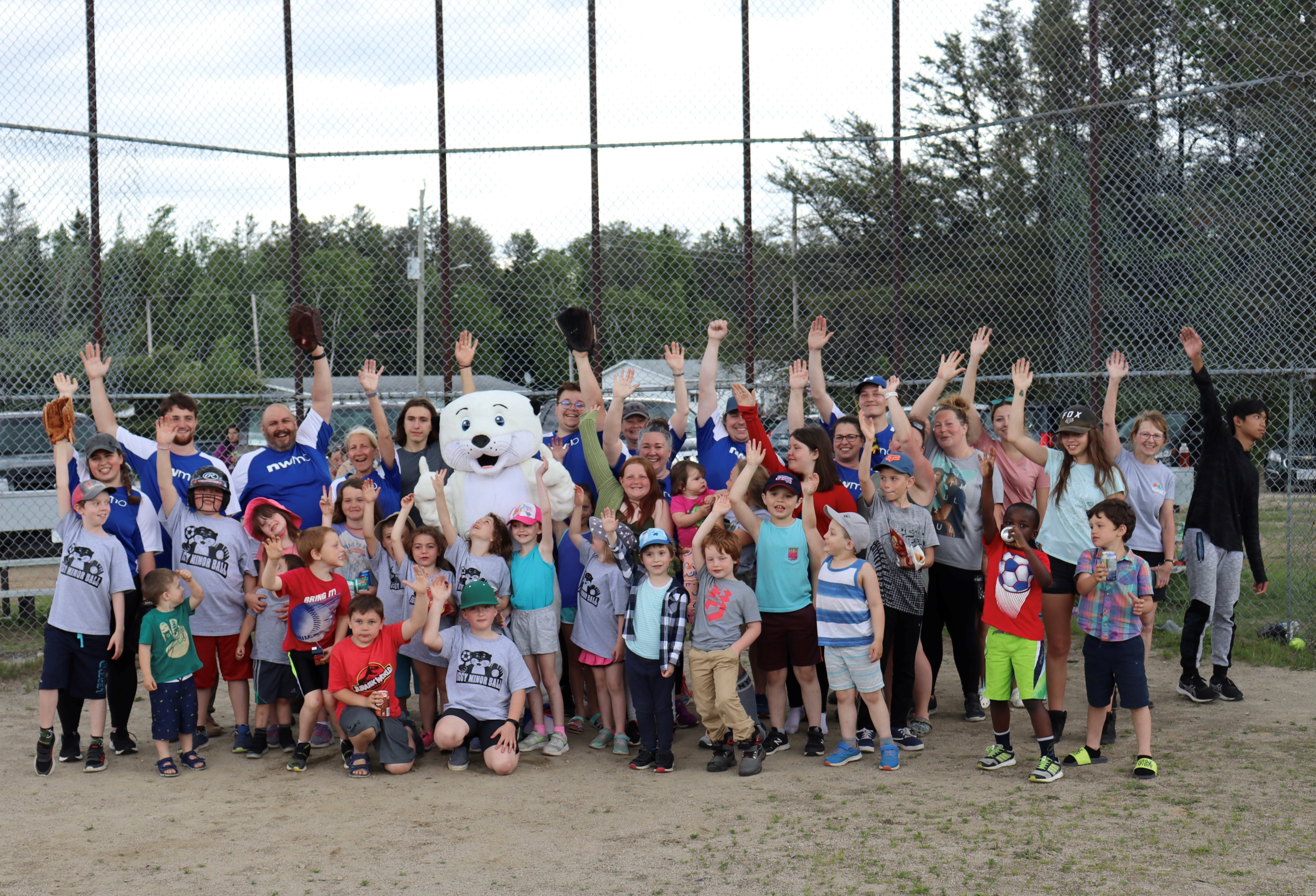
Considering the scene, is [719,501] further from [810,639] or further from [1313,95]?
Result: [1313,95]

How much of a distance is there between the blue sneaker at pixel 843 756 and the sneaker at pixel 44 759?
371cm

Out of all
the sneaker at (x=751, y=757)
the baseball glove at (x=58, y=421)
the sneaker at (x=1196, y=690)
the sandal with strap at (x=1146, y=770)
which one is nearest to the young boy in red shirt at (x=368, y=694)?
the sneaker at (x=751, y=757)

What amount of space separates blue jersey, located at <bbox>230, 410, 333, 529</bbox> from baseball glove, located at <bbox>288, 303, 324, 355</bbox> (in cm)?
59

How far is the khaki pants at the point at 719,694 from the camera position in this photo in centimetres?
520

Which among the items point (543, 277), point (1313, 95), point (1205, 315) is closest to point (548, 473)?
point (543, 277)

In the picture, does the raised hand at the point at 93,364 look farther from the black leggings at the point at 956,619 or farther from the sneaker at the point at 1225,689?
the sneaker at the point at 1225,689

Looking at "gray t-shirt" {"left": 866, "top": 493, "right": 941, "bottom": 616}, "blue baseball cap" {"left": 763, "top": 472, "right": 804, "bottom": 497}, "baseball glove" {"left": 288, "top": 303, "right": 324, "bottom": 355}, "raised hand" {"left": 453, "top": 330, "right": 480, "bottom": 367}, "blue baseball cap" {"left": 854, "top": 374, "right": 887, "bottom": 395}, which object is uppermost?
"baseball glove" {"left": 288, "top": 303, "right": 324, "bottom": 355}

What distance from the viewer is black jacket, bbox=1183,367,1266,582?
20.9 ft

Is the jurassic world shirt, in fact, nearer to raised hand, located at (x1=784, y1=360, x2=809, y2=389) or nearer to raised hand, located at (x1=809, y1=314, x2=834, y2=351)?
raised hand, located at (x1=784, y1=360, x2=809, y2=389)

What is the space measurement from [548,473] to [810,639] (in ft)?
5.41

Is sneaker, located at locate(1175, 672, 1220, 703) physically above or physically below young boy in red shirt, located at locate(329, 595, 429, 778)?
below

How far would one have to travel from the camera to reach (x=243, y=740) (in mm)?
5672

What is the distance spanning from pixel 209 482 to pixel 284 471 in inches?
16.2

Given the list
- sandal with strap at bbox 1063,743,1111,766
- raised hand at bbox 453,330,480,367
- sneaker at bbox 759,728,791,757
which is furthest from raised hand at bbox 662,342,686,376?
sandal with strap at bbox 1063,743,1111,766
